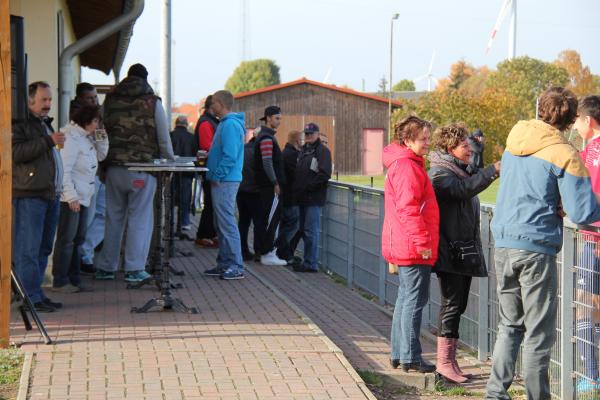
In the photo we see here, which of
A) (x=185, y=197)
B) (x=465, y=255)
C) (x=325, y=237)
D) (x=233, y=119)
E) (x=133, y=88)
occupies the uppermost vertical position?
(x=133, y=88)

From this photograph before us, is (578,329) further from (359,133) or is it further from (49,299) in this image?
(359,133)

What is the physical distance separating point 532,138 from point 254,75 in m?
149

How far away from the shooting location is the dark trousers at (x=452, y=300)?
7.50m

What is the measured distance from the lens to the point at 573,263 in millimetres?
6695

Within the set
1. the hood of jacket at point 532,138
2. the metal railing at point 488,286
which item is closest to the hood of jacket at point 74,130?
the metal railing at point 488,286

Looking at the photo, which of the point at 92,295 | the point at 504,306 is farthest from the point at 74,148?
the point at 504,306

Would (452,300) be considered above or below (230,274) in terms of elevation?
above

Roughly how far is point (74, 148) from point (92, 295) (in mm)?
1353

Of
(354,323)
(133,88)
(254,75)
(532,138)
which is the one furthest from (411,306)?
(254,75)

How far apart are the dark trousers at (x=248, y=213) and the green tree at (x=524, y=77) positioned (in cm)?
6178

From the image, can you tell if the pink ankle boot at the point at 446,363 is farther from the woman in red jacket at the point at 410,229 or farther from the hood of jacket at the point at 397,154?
the hood of jacket at the point at 397,154

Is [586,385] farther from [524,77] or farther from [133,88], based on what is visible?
[524,77]

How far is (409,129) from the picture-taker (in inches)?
287

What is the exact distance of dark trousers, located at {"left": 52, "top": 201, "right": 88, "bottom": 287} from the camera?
9.76 m
